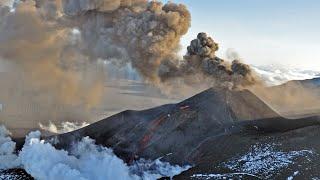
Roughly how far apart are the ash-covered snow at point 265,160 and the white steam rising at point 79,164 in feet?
43.3

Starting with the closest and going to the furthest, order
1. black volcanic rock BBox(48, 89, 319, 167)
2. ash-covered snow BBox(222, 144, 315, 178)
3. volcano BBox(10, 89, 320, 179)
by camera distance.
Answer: ash-covered snow BBox(222, 144, 315, 178), volcano BBox(10, 89, 320, 179), black volcanic rock BBox(48, 89, 319, 167)

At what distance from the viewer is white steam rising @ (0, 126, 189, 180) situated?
12331 centimetres

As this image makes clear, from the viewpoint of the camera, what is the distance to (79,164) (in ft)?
454

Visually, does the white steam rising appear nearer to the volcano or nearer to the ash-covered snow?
the volcano

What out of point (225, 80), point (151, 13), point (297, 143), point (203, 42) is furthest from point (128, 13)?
point (297, 143)

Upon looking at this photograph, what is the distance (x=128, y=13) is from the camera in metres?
160

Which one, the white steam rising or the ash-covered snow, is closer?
the ash-covered snow

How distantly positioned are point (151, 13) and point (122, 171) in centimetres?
5420

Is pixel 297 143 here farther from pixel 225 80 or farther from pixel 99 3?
pixel 99 3

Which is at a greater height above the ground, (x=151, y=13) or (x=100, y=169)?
(x=151, y=13)

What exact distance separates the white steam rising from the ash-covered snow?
1320cm

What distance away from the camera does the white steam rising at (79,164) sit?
123 m

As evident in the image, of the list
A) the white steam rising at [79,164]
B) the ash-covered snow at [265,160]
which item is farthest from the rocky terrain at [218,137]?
the white steam rising at [79,164]

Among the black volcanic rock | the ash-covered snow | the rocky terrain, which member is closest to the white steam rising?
the rocky terrain
